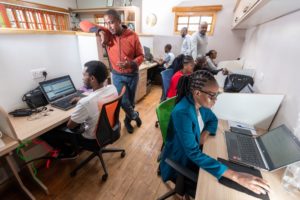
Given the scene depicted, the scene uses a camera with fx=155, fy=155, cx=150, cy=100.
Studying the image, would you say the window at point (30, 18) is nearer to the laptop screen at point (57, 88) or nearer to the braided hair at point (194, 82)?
the laptop screen at point (57, 88)

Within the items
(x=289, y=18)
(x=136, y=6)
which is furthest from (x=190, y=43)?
(x=136, y=6)

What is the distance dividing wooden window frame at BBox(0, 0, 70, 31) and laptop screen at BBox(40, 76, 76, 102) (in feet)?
13.7

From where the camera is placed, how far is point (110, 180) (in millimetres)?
1660

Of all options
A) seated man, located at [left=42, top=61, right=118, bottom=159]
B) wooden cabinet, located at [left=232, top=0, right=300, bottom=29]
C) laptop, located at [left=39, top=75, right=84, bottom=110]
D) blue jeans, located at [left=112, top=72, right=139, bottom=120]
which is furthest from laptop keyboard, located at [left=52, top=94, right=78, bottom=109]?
wooden cabinet, located at [left=232, top=0, right=300, bottom=29]

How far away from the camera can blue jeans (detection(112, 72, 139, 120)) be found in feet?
7.42

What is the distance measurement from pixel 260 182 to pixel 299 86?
727mm

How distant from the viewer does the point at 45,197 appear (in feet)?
4.80

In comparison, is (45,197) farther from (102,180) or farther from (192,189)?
(192,189)

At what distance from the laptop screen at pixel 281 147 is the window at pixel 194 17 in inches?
164

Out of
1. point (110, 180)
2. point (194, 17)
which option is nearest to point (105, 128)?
point (110, 180)

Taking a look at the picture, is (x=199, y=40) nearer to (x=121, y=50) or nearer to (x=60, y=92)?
(x=121, y=50)

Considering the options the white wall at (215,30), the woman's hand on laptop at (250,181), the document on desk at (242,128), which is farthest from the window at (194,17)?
the woman's hand on laptop at (250,181)

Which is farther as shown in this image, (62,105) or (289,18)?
(62,105)

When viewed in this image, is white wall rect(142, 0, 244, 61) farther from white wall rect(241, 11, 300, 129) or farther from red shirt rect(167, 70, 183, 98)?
red shirt rect(167, 70, 183, 98)
